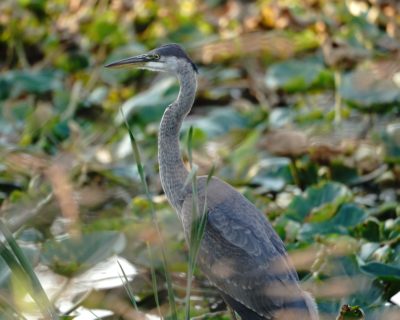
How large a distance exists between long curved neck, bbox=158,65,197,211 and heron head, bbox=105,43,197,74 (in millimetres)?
21

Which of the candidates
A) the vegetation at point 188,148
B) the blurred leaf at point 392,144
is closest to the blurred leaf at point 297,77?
the vegetation at point 188,148

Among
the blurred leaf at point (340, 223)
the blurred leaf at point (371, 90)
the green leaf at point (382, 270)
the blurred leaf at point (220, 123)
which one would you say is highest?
the green leaf at point (382, 270)

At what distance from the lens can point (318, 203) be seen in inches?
166

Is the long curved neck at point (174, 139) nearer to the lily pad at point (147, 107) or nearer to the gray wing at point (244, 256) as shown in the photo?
the gray wing at point (244, 256)

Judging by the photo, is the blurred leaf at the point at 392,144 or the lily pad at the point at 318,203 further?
the blurred leaf at the point at 392,144

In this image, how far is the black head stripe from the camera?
12.1ft

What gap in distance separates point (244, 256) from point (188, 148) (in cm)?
78

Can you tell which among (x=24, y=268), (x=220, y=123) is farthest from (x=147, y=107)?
(x=24, y=268)

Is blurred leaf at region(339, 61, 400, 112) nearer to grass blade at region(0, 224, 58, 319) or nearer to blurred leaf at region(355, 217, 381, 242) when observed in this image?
blurred leaf at region(355, 217, 381, 242)

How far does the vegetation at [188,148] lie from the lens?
360cm

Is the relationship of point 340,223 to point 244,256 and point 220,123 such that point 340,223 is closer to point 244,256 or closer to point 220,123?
point 244,256

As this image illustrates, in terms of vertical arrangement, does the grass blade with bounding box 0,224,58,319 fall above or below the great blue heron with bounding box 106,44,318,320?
above

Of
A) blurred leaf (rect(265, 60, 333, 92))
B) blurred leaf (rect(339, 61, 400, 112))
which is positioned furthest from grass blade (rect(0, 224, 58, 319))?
blurred leaf (rect(265, 60, 333, 92))

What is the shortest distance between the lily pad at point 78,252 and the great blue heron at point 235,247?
325mm
